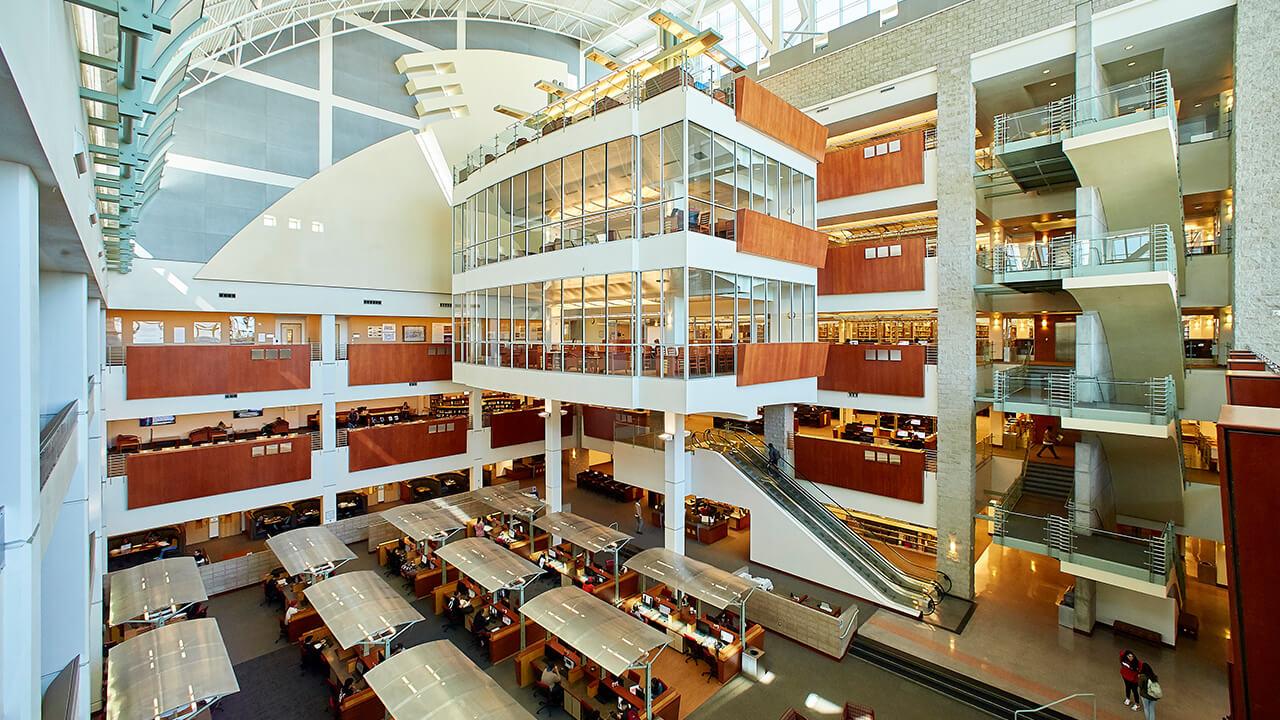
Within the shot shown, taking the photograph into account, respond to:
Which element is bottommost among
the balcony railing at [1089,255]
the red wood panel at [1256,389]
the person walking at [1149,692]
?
the person walking at [1149,692]

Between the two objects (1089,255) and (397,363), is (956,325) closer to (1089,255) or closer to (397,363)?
(1089,255)

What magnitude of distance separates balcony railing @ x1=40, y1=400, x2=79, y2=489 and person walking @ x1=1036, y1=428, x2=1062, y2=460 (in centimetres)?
2319

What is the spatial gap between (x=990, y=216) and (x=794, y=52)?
29.3 ft

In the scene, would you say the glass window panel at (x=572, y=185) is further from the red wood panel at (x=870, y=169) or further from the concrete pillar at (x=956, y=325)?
the concrete pillar at (x=956, y=325)

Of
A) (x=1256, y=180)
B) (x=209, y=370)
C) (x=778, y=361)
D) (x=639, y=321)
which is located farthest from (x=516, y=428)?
(x=1256, y=180)

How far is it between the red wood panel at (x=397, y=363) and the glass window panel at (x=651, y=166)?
11.2 m

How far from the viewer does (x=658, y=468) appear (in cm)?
1822

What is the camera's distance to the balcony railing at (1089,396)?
11750 millimetres

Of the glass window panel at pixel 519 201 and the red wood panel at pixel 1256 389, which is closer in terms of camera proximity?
the red wood panel at pixel 1256 389

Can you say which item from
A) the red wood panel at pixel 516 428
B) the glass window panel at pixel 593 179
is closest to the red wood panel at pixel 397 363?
the red wood panel at pixel 516 428

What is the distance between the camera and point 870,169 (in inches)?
683

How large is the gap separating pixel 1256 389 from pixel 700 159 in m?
11.1

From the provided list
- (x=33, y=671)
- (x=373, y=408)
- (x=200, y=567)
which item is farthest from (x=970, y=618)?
(x=373, y=408)

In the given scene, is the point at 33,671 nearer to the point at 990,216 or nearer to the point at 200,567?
the point at 200,567
